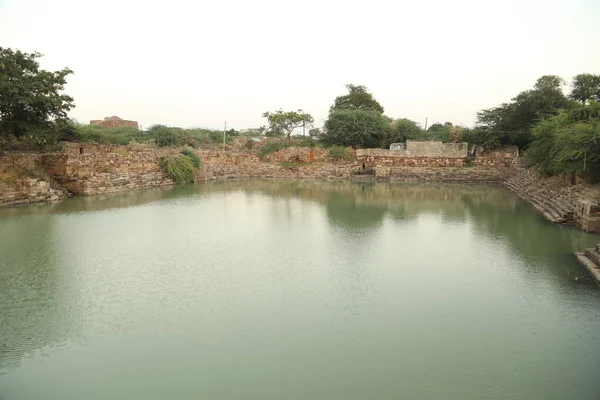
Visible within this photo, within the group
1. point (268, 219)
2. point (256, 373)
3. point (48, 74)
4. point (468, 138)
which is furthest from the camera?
point (468, 138)

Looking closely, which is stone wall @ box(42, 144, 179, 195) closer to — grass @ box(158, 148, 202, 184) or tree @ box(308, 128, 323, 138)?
grass @ box(158, 148, 202, 184)

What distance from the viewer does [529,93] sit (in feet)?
76.6

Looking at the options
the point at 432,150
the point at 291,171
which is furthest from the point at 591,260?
the point at 291,171

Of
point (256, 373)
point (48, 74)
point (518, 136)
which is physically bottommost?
point (256, 373)

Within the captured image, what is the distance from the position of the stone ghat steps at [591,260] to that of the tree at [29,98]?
15971 mm

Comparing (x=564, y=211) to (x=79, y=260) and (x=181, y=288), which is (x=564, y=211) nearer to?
(x=181, y=288)

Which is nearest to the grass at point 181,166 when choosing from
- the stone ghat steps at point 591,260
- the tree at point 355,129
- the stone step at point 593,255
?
the tree at point 355,129

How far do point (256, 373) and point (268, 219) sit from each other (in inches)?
331

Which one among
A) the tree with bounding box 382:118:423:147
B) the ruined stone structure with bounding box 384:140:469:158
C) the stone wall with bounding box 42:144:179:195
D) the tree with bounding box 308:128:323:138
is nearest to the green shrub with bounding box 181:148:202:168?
the stone wall with bounding box 42:144:179:195

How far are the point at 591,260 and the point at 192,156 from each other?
765 inches

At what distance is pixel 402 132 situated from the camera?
2812 centimetres

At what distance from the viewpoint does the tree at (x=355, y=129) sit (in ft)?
88.9

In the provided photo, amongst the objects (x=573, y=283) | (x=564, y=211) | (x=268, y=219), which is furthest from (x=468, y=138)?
(x=573, y=283)

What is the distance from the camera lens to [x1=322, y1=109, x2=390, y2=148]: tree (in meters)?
27.1
